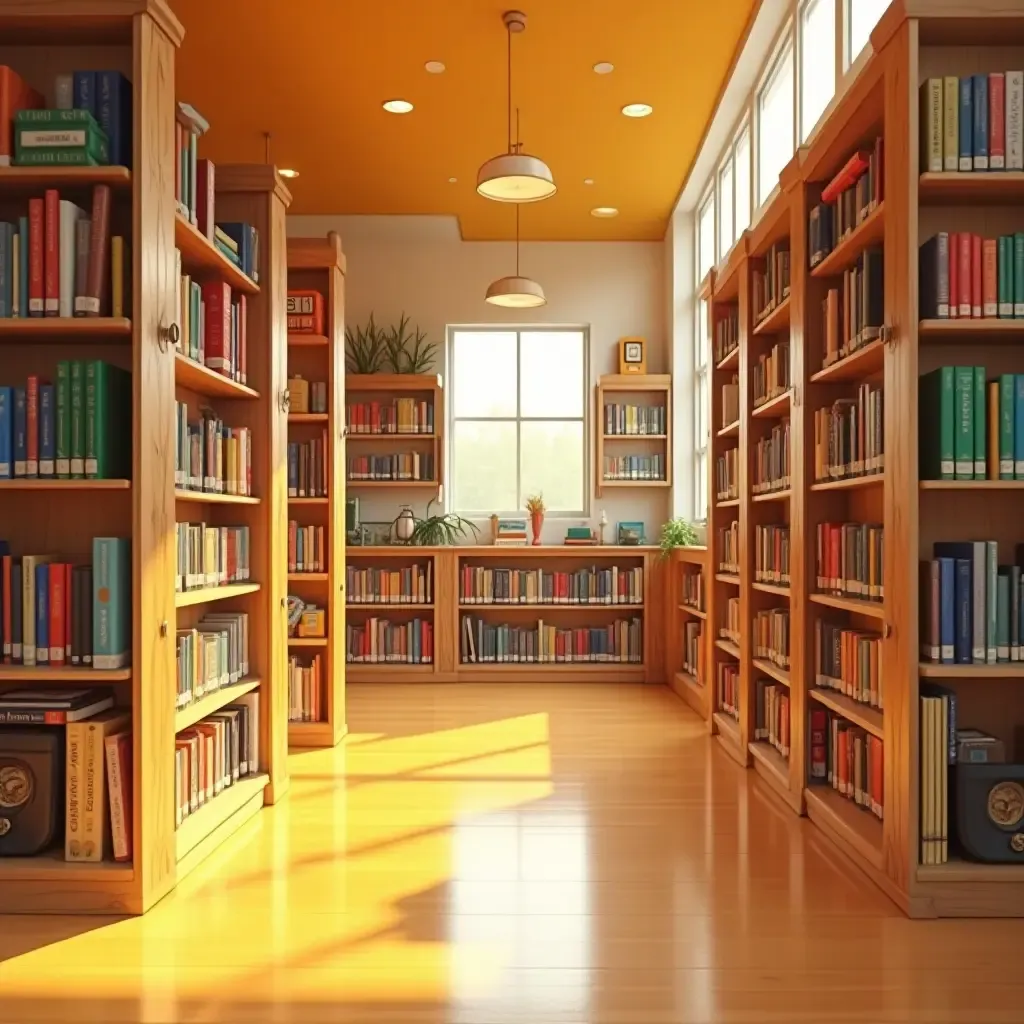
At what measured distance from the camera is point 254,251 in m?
4.52

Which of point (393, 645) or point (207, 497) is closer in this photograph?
point (207, 497)

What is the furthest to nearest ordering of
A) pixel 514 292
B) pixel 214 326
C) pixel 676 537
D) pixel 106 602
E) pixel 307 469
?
pixel 676 537
pixel 514 292
pixel 307 469
pixel 214 326
pixel 106 602

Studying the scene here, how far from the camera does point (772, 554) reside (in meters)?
5.12

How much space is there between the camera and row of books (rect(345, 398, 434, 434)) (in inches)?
343

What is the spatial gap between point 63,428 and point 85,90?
41.9 inches

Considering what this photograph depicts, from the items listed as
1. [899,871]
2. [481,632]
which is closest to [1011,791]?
[899,871]

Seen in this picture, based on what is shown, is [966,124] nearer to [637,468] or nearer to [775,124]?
[775,124]

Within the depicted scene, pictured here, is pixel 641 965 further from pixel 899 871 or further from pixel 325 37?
pixel 325 37

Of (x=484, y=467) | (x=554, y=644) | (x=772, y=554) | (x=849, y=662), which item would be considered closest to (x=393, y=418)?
(x=484, y=467)

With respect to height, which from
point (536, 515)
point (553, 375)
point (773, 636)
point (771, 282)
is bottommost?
point (773, 636)

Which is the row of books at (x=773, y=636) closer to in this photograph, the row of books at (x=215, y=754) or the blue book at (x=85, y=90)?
the row of books at (x=215, y=754)

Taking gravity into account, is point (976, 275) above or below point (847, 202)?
below

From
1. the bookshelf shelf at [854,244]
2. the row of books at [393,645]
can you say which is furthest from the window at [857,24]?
the row of books at [393,645]

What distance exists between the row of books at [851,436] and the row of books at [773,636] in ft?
2.77
